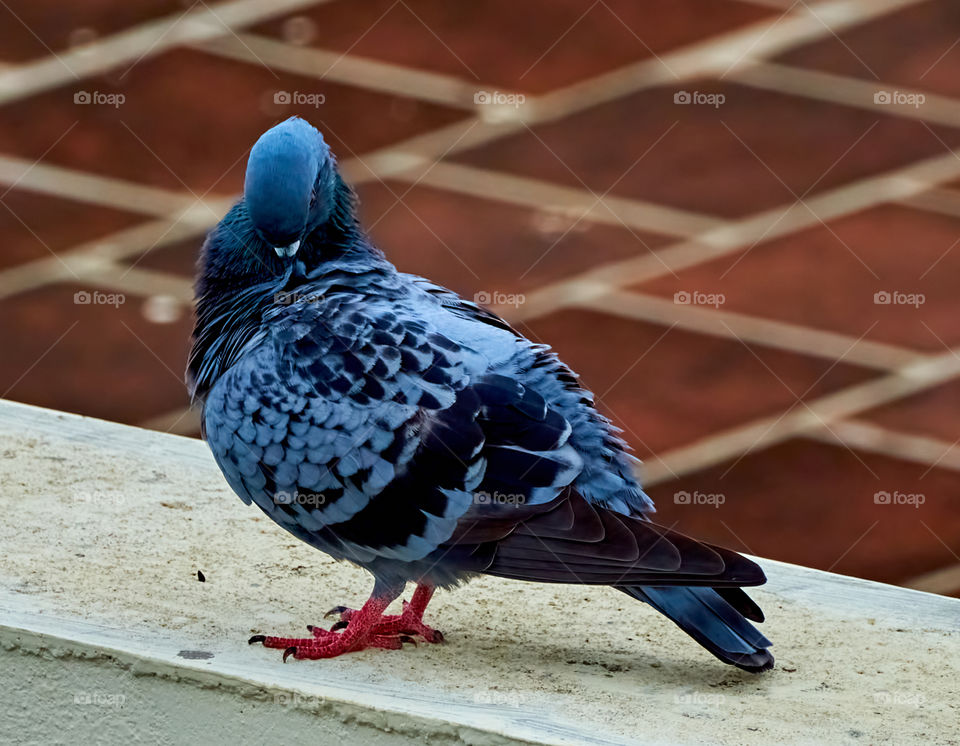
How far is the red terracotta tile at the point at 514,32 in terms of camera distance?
7488mm

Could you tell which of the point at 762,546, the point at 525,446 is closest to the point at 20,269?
the point at 762,546

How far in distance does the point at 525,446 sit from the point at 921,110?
496cm

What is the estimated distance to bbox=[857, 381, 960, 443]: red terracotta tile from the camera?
19.0 feet

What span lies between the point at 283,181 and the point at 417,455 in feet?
1.88

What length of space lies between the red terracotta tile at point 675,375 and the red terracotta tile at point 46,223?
6.24ft

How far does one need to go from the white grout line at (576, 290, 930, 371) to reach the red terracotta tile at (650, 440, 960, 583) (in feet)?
1.66

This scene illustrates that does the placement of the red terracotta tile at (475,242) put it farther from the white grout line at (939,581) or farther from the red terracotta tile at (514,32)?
the white grout line at (939,581)
